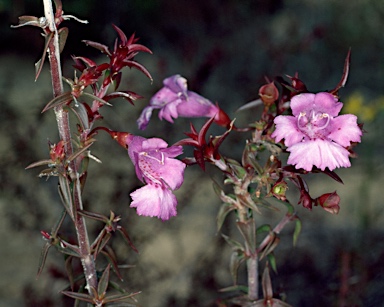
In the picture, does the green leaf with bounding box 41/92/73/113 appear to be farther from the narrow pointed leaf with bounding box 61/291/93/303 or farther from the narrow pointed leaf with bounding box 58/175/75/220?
the narrow pointed leaf with bounding box 61/291/93/303

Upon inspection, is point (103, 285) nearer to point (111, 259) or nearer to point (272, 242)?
point (111, 259)

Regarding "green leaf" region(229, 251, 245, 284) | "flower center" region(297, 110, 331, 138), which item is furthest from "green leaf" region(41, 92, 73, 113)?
"green leaf" region(229, 251, 245, 284)

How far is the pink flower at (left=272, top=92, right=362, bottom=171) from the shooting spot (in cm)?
106

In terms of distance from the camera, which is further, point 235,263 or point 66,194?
point 235,263

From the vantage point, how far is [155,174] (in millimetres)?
1124

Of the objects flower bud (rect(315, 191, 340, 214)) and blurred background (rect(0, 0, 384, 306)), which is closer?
flower bud (rect(315, 191, 340, 214))

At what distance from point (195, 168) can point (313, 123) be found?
1.92 meters

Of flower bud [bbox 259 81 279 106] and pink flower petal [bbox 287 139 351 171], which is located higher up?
flower bud [bbox 259 81 279 106]

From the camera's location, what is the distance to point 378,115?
269 cm

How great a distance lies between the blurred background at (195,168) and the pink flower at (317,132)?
503 millimetres

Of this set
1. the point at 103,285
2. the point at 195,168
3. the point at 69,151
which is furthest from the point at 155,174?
the point at 195,168

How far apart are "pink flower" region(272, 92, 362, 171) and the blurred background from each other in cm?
50

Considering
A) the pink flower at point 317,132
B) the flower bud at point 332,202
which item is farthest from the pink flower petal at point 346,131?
the flower bud at point 332,202

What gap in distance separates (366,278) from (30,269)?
1577 mm
